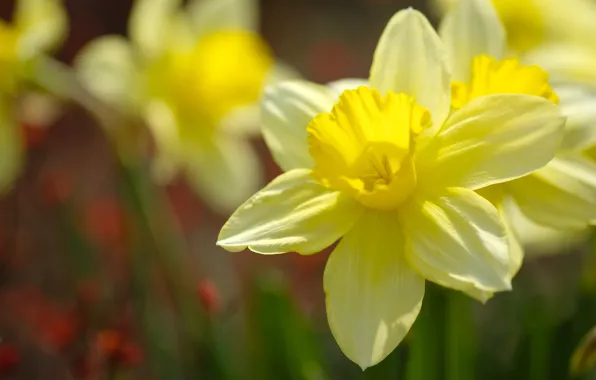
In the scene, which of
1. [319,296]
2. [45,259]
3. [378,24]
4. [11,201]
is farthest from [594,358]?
[378,24]

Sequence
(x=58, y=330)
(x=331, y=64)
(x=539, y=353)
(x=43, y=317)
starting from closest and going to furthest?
(x=539, y=353), (x=58, y=330), (x=43, y=317), (x=331, y=64)

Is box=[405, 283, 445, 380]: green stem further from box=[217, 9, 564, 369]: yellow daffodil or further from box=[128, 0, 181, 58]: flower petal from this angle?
box=[128, 0, 181, 58]: flower petal

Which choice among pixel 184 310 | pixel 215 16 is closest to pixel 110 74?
pixel 215 16

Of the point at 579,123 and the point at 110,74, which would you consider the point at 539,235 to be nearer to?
the point at 579,123

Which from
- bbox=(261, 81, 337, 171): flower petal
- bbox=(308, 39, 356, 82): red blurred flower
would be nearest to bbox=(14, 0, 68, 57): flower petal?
bbox=(261, 81, 337, 171): flower petal

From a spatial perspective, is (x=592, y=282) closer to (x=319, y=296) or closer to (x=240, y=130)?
(x=240, y=130)

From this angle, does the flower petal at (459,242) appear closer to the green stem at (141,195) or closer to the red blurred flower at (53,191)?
the green stem at (141,195)
